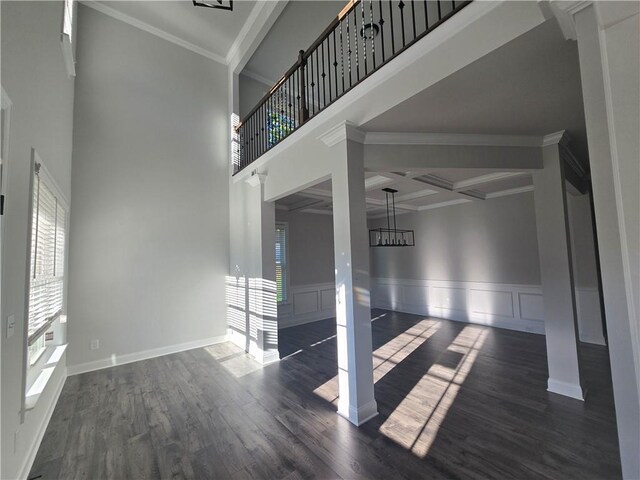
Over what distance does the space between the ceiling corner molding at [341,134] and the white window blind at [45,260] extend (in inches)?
93.0

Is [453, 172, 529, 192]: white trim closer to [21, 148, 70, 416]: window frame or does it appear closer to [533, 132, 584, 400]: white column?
[533, 132, 584, 400]: white column

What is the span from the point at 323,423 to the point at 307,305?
406 cm

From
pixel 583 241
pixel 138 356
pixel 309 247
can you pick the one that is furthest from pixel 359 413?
pixel 583 241

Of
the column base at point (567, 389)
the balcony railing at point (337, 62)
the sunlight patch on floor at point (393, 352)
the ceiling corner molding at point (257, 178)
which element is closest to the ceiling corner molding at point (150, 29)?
the balcony railing at point (337, 62)

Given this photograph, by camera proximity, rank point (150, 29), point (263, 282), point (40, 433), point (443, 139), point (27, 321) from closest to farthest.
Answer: point (27, 321), point (40, 433), point (443, 139), point (263, 282), point (150, 29)

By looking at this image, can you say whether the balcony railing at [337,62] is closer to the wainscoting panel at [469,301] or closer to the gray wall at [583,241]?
the gray wall at [583,241]

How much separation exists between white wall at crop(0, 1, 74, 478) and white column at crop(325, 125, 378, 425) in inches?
88.5

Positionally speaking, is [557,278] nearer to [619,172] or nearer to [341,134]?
[619,172]

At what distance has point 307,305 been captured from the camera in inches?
258

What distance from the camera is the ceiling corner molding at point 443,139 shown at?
2752 millimetres

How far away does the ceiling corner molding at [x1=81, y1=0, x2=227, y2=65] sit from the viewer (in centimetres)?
441

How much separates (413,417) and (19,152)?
11.9 feet

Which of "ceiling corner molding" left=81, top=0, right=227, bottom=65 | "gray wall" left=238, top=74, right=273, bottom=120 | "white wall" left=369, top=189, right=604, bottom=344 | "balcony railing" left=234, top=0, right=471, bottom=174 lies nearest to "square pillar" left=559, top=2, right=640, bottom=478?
"balcony railing" left=234, top=0, right=471, bottom=174

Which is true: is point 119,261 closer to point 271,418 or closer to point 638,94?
point 271,418
